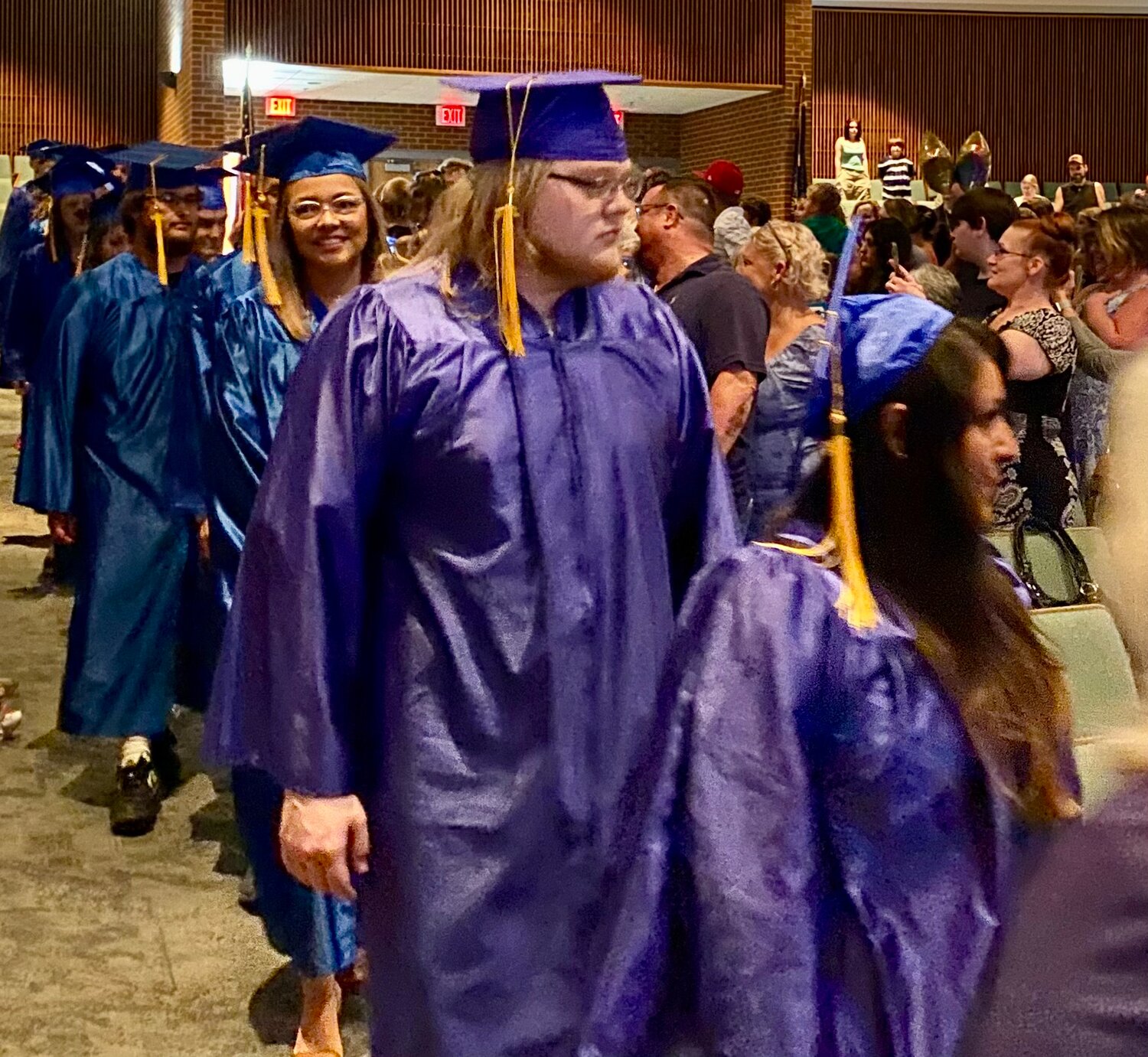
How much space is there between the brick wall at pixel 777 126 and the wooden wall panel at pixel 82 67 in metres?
6.74

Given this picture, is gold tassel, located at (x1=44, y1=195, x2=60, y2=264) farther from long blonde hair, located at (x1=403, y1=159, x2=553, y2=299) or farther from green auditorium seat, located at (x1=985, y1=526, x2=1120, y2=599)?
long blonde hair, located at (x1=403, y1=159, x2=553, y2=299)

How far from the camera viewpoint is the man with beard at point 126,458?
5.04 m

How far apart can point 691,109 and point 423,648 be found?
17.7m

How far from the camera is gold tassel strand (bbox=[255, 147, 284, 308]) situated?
3.78m

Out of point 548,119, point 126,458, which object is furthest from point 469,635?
point 126,458

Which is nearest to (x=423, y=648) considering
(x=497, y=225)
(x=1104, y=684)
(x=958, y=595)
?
(x=497, y=225)

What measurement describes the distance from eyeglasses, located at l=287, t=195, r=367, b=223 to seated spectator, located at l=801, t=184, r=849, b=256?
4.10 meters

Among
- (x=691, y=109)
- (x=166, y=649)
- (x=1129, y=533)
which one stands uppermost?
(x=691, y=109)

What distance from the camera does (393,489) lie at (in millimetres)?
2490

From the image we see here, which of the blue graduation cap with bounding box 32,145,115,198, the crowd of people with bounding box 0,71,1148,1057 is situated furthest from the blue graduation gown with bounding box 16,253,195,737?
the blue graduation cap with bounding box 32,145,115,198

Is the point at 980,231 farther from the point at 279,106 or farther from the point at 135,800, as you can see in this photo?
the point at 279,106

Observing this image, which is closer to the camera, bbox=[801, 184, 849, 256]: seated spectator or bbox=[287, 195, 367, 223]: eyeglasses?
bbox=[287, 195, 367, 223]: eyeglasses

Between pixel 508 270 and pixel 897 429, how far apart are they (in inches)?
36.5

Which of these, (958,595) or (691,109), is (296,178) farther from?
(691,109)
